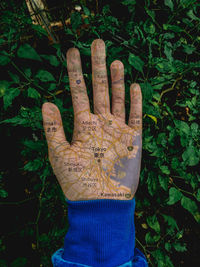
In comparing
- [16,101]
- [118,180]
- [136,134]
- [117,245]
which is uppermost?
[16,101]

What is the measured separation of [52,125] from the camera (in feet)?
3.01

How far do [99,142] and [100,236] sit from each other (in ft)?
1.64

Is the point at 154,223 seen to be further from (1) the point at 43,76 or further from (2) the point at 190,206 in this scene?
(1) the point at 43,76

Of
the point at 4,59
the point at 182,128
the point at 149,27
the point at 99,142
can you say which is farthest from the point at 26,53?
the point at 182,128

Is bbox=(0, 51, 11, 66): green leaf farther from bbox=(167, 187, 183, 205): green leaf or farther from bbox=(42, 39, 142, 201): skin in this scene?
bbox=(167, 187, 183, 205): green leaf

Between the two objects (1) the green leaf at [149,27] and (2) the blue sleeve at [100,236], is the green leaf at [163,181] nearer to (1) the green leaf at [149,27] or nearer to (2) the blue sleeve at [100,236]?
(2) the blue sleeve at [100,236]

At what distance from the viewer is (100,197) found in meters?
0.95

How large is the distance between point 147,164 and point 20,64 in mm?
1001

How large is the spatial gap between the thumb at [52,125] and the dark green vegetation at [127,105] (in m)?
0.11

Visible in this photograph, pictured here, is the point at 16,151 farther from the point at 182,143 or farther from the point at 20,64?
the point at 182,143

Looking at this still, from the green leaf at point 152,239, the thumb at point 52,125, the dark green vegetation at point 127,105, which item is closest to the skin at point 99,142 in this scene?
the thumb at point 52,125

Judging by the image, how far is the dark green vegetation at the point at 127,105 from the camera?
972 millimetres

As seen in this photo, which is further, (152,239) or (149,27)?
(152,239)

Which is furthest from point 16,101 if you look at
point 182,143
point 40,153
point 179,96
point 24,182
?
point 179,96
